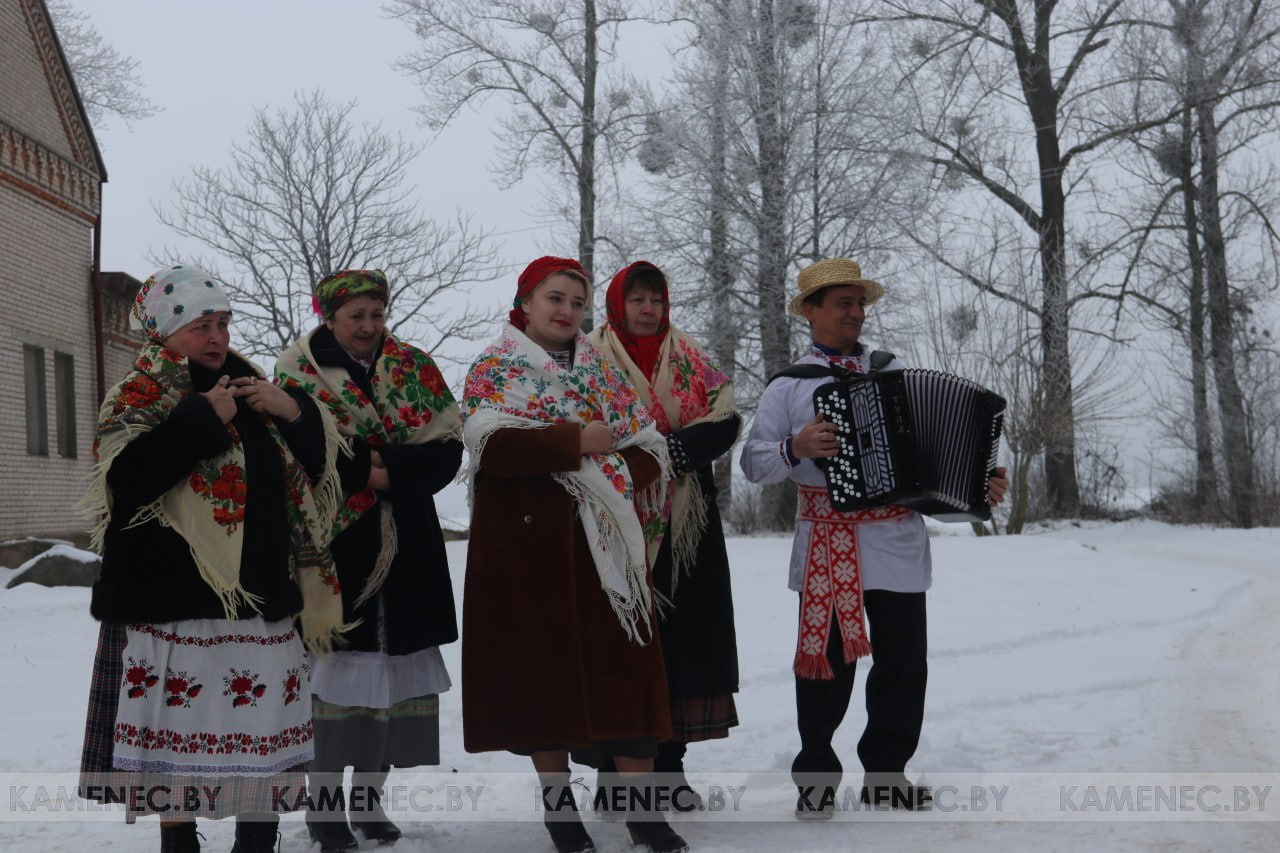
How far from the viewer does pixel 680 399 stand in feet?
14.3

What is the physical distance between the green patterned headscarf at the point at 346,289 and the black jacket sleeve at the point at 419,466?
0.54 metres

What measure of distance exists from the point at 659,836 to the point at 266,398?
1837mm

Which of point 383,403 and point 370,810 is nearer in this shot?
point 370,810

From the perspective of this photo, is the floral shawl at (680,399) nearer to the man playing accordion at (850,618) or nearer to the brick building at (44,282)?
the man playing accordion at (850,618)

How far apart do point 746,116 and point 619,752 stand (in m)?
18.8

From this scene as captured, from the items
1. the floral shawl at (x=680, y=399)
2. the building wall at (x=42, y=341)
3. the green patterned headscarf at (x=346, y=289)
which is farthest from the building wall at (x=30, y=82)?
the floral shawl at (x=680, y=399)

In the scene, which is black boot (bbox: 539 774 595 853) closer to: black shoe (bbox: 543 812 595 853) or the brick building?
black shoe (bbox: 543 812 595 853)

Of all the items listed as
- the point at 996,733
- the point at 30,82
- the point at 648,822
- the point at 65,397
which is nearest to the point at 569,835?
the point at 648,822

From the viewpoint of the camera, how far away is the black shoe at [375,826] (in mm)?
3963

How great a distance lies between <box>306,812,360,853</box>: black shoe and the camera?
12.6 feet

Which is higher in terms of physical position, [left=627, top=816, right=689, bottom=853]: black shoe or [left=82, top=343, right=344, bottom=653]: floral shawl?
[left=82, top=343, right=344, bottom=653]: floral shawl

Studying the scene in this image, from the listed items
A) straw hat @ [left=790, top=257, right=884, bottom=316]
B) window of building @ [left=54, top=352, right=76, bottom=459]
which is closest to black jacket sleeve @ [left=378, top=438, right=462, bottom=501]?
straw hat @ [left=790, top=257, right=884, bottom=316]

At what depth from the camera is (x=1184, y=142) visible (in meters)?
24.4

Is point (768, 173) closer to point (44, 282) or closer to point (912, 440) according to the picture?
point (44, 282)
